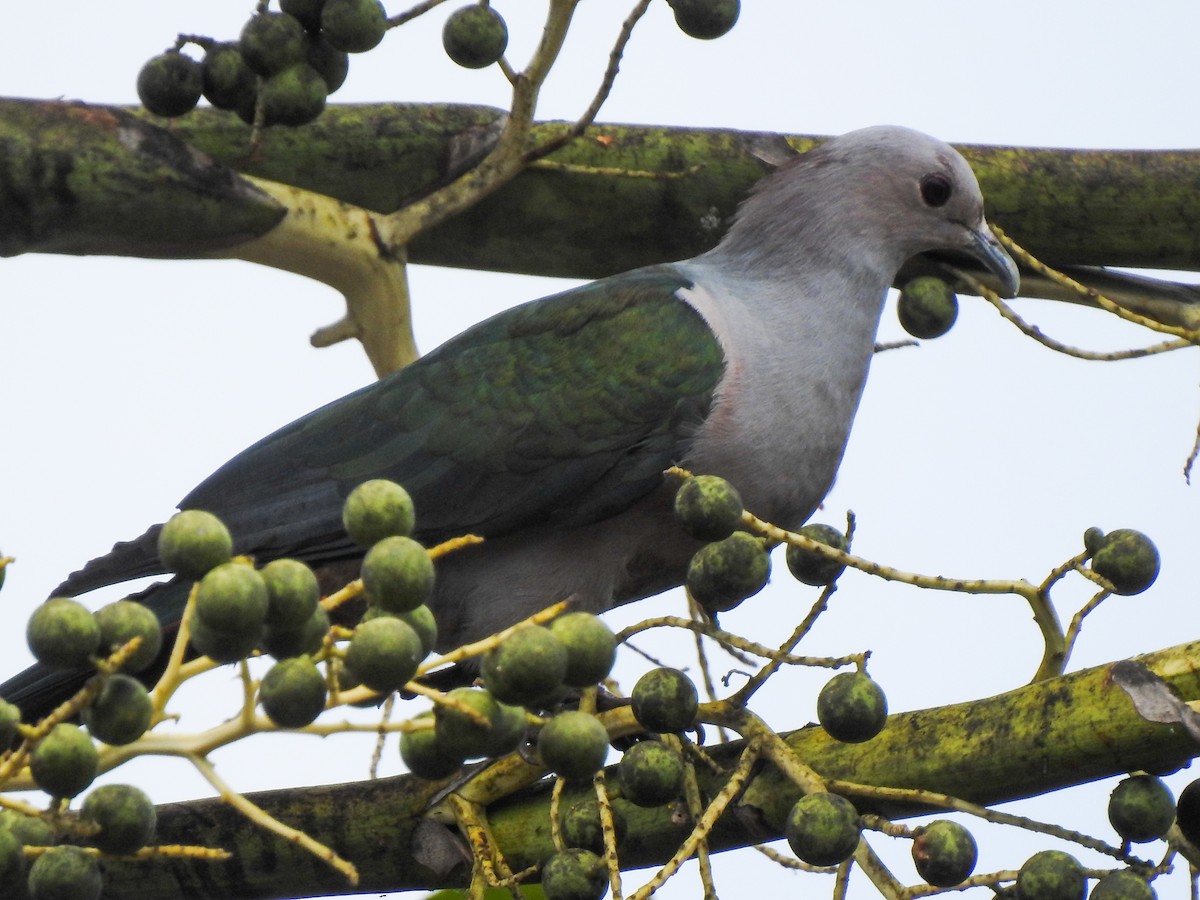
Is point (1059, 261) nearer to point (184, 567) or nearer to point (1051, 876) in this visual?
point (1051, 876)

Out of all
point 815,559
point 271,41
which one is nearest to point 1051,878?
point 815,559

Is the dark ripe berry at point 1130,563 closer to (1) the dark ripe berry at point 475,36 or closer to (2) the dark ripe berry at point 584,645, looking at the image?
(2) the dark ripe berry at point 584,645

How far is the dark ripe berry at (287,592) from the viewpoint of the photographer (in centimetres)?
153

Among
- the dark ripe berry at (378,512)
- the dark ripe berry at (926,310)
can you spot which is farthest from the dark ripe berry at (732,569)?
the dark ripe berry at (926,310)

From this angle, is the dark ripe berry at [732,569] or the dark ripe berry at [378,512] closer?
the dark ripe berry at [378,512]

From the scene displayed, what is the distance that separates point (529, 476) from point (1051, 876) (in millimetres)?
1336

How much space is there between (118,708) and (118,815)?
0.38 ft

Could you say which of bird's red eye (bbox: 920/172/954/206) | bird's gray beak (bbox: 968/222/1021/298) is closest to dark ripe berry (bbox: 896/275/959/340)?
bird's gray beak (bbox: 968/222/1021/298)

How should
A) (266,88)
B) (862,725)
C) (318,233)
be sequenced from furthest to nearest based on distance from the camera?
1. (318,233)
2. (266,88)
3. (862,725)

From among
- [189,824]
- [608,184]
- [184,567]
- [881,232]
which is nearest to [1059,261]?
[881,232]

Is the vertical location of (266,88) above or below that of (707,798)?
above

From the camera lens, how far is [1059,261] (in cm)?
315

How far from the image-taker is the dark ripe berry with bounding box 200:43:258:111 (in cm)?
258

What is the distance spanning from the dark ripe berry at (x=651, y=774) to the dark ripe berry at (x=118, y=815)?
0.69 metres
